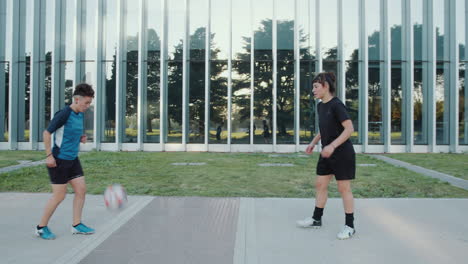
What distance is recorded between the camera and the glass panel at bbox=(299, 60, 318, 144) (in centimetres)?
1823

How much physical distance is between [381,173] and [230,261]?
7.80 metres

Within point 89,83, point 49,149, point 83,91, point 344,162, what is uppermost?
point 89,83

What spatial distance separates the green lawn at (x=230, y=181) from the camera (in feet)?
24.8

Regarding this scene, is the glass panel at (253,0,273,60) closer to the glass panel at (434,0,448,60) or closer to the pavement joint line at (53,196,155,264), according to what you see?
the glass panel at (434,0,448,60)

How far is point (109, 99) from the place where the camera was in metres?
18.9

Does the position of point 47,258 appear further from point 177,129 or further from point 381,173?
point 177,129

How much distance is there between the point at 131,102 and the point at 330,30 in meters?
10.0

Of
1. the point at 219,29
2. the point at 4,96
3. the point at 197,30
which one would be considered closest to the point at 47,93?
the point at 4,96

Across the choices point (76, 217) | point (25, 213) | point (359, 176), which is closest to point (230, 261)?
point (76, 217)

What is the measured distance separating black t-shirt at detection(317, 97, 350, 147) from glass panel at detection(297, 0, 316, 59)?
14.1m

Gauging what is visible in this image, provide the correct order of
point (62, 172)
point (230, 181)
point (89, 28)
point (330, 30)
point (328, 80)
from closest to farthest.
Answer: point (62, 172) → point (328, 80) → point (230, 181) → point (330, 30) → point (89, 28)

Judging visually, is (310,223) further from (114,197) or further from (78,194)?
(78,194)

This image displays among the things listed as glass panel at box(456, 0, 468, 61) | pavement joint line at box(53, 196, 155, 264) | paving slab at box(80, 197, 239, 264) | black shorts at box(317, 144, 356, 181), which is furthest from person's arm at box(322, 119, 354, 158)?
glass panel at box(456, 0, 468, 61)

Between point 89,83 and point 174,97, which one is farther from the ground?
point 89,83
